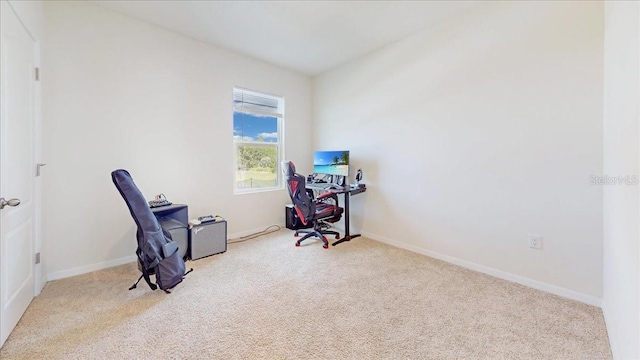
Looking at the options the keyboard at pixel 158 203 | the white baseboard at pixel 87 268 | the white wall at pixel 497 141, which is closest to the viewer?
the white wall at pixel 497 141

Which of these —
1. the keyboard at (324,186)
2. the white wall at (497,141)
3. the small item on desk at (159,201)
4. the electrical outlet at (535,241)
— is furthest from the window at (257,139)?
the electrical outlet at (535,241)

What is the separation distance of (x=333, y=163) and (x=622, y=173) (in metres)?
2.96

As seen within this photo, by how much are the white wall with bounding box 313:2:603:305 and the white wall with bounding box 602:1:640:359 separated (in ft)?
0.59

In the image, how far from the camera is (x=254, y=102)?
162 inches

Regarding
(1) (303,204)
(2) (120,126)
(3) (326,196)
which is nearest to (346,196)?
(3) (326,196)

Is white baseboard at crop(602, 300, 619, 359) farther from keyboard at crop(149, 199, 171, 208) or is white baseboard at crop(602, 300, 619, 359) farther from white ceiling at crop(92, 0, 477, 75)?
keyboard at crop(149, 199, 171, 208)

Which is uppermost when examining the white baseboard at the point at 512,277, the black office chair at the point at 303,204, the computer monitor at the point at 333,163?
the computer monitor at the point at 333,163

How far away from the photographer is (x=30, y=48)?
6.69 feet

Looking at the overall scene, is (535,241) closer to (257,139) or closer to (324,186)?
(324,186)

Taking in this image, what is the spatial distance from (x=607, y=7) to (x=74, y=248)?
196 inches

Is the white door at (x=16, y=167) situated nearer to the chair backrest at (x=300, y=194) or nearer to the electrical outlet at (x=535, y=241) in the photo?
the chair backrest at (x=300, y=194)

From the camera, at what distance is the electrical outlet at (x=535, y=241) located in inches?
91.4

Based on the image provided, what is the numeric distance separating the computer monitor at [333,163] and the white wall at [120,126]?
1345mm

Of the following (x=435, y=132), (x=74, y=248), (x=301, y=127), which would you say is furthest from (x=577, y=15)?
(x=74, y=248)
